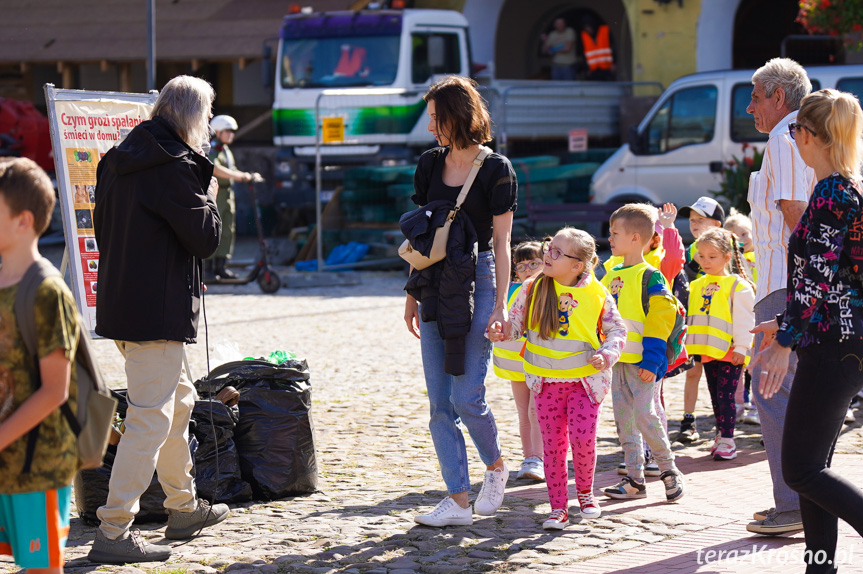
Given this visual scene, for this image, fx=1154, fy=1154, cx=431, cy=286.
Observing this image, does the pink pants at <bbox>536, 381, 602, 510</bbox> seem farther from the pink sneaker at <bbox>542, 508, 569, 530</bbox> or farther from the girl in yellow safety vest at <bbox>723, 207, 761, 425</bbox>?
the girl in yellow safety vest at <bbox>723, 207, 761, 425</bbox>

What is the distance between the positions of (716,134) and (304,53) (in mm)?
6556

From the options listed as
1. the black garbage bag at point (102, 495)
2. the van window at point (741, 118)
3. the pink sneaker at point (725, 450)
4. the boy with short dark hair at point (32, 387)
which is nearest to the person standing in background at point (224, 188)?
the van window at point (741, 118)

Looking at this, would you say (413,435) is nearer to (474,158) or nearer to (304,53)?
(474,158)

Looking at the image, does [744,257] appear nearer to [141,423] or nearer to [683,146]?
[141,423]

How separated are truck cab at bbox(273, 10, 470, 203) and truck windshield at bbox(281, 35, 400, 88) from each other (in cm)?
2

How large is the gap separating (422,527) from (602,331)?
3.79 feet

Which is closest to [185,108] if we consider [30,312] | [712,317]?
[30,312]

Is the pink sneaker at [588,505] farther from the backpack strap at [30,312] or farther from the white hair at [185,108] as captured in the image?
the backpack strap at [30,312]

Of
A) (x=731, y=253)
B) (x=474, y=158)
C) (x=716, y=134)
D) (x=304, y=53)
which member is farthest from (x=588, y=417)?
(x=304, y=53)

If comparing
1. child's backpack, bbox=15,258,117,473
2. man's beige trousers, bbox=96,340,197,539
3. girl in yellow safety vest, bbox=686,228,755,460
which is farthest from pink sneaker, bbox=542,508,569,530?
child's backpack, bbox=15,258,117,473

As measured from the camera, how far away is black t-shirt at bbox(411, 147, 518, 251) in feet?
15.7

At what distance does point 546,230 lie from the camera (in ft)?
53.6

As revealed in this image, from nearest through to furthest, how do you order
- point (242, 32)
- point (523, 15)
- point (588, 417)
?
point (588, 417)
point (242, 32)
point (523, 15)

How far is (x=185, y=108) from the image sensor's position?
4.64m
